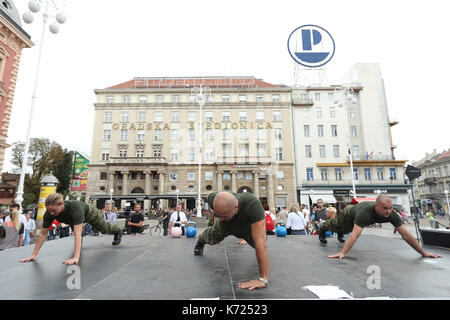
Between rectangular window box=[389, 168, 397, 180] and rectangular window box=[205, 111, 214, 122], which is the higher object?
rectangular window box=[205, 111, 214, 122]

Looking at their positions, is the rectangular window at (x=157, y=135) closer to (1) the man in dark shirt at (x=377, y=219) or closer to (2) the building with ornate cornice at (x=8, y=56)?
(2) the building with ornate cornice at (x=8, y=56)

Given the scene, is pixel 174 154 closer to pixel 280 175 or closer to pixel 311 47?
pixel 280 175

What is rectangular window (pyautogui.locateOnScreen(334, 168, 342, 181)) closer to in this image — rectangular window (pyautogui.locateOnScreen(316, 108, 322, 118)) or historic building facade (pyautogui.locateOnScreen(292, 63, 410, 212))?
historic building facade (pyautogui.locateOnScreen(292, 63, 410, 212))

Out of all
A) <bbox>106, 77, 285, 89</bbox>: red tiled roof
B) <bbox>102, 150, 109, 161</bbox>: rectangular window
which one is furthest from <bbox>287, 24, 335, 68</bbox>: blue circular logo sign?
<bbox>102, 150, 109, 161</bbox>: rectangular window

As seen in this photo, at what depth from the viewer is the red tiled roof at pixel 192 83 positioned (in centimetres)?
4188

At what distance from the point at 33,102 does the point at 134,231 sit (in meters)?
8.95

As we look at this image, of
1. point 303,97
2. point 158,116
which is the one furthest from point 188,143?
point 303,97

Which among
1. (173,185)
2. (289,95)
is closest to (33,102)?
(173,185)

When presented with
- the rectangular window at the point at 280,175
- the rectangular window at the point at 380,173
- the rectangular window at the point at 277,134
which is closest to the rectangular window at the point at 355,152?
the rectangular window at the point at 380,173

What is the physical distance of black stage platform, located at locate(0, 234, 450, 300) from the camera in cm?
254

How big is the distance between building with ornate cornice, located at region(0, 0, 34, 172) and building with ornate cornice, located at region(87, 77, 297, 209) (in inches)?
698

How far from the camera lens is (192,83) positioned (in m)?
43.3

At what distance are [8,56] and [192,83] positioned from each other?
28022 millimetres
